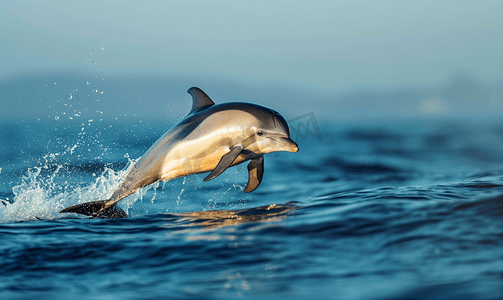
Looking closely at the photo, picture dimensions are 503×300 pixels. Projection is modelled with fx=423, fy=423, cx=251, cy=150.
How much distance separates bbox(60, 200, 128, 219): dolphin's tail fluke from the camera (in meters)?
6.78

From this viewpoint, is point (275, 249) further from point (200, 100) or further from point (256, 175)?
point (200, 100)

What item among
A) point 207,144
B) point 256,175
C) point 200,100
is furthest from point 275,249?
point 200,100

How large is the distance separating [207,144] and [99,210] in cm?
209

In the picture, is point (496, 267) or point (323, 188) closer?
point (496, 267)

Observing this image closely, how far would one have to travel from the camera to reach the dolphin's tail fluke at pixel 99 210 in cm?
678

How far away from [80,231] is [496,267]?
5.08 metres

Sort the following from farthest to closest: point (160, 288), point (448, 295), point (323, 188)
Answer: point (323, 188) < point (160, 288) < point (448, 295)

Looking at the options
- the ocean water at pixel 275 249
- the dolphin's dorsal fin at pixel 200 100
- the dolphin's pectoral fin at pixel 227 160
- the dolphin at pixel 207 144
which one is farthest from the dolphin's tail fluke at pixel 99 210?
the dolphin's dorsal fin at pixel 200 100

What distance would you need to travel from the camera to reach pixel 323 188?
1036 cm

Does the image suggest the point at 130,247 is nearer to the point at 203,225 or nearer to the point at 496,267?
the point at 203,225

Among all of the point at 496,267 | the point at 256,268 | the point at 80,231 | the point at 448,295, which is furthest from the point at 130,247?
the point at 496,267

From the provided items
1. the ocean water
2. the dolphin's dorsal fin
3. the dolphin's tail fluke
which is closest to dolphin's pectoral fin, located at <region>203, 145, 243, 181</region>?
the ocean water

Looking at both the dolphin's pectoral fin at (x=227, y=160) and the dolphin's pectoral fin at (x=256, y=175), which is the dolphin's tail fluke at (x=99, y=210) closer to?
the dolphin's pectoral fin at (x=227, y=160)

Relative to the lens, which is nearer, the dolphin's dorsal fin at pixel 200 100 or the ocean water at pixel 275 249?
the ocean water at pixel 275 249
